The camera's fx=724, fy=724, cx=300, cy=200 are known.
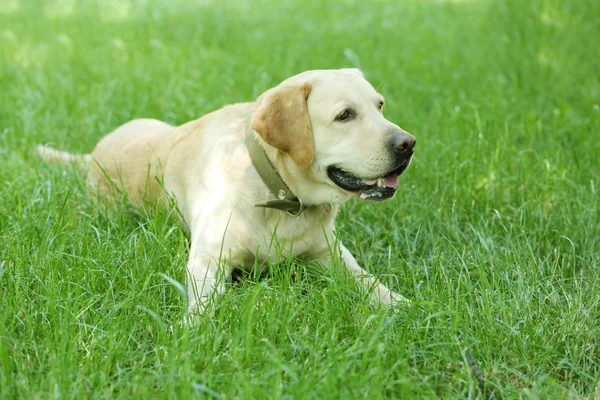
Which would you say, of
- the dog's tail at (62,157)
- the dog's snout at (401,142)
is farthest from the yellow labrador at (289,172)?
the dog's tail at (62,157)

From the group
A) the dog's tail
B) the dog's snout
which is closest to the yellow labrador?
the dog's snout

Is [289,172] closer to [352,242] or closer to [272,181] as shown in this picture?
[272,181]

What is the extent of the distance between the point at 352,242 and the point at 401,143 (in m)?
0.89

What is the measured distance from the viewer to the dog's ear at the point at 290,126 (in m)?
2.93

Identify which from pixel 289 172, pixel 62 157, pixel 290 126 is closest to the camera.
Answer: pixel 290 126

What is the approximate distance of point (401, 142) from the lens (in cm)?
288

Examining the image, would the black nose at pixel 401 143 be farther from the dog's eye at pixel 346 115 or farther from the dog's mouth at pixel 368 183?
the dog's eye at pixel 346 115

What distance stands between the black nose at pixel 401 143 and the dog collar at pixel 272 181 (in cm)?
48

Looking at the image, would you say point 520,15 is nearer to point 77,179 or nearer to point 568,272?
point 568,272

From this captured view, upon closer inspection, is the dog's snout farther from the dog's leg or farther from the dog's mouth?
the dog's leg

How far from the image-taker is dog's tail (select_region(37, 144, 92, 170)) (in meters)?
4.19

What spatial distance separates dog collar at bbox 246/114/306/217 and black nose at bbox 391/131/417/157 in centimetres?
48

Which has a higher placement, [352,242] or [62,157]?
[62,157]

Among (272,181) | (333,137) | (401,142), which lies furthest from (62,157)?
(401,142)
